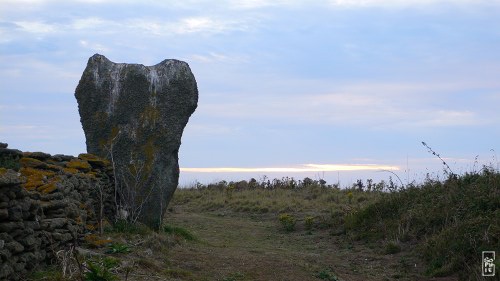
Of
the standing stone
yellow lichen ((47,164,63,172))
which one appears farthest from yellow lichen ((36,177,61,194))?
the standing stone

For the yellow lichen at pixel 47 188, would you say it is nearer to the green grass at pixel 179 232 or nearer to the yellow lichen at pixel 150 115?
the yellow lichen at pixel 150 115

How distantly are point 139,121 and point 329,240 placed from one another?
15.4 ft

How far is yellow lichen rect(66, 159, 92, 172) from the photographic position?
406 inches

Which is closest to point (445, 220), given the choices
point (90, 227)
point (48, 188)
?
point (90, 227)

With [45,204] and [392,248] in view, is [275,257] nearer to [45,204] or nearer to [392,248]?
[392,248]

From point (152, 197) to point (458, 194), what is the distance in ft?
18.7

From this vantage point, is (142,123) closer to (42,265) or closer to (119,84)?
(119,84)

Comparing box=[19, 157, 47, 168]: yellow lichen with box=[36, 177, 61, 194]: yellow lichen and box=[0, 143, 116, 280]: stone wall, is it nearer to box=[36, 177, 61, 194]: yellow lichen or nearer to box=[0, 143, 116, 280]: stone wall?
box=[0, 143, 116, 280]: stone wall

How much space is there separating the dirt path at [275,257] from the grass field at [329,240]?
2 centimetres

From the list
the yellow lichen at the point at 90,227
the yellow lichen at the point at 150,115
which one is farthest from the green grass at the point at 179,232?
the yellow lichen at the point at 90,227

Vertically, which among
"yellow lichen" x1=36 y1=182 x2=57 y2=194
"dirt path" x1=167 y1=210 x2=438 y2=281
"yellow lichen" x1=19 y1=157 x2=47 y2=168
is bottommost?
"dirt path" x1=167 y1=210 x2=438 y2=281

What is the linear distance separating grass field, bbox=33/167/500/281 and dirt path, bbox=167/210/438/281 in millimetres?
17

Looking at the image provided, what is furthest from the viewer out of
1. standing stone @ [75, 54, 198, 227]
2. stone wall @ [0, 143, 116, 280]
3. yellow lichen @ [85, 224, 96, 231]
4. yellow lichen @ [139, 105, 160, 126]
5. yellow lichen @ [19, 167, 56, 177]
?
yellow lichen @ [139, 105, 160, 126]

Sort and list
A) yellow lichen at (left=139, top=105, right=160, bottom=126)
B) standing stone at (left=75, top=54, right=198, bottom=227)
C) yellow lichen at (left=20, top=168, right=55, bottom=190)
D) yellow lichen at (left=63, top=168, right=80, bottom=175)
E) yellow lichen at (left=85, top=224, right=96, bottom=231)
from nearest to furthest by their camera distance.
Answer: yellow lichen at (left=20, top=168, right=55, bottom=190)
yellow lichen at (left=85, top=224, right=96, bottom=231)
yellow lichen at (left=63, top=168, right=80, bottom=175)
standing stone at (left=75, top=54, right=198, bottom=227)
yellow lichen at (left=139, top=105, right=160, bottom=126)
